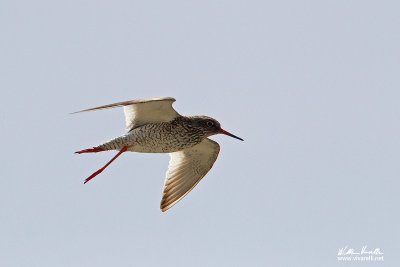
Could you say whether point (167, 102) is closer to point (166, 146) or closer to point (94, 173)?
point (166, 146)

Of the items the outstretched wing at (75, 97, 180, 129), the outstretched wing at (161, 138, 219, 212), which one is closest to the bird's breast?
the outstretched wing at (75, 97, 180, 129)

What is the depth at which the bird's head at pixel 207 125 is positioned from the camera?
14.9m

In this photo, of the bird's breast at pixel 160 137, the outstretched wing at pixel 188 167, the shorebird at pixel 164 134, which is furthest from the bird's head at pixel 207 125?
the outstretched wing at pixel 188 167

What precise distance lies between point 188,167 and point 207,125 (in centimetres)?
152

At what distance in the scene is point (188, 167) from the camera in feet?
52.5

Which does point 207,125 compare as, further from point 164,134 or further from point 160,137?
point 160,137

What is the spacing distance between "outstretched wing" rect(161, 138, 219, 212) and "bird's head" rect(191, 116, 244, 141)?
51 cm

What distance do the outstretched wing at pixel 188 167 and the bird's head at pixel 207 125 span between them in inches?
19.9

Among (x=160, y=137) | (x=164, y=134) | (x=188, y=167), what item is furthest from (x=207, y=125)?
(x=188, y=167)

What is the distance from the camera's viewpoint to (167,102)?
14.0m

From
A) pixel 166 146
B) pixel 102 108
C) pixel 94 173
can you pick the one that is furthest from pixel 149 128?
pixel 102 108

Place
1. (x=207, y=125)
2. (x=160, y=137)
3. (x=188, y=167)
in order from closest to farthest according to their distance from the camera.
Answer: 1. (x=160, y=137)
2. (x=207, y=125)
3. (x=188, y=167)

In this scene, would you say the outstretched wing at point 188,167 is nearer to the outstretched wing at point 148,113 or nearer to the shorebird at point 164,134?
the shorebird at point 164,134

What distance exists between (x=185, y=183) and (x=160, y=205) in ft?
2.88
